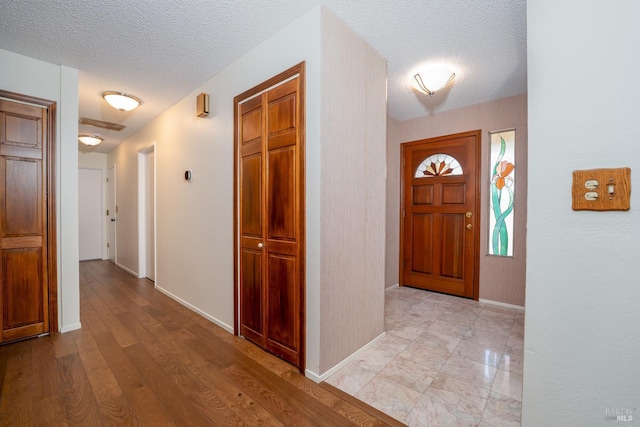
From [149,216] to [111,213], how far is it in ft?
7.69

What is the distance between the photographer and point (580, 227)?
3.07 feet

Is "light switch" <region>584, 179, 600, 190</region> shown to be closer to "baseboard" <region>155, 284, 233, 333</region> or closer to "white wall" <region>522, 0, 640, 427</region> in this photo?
"white wall" <region>522, 0, 640, 427</region>

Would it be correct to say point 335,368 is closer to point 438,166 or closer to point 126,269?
point 438,166

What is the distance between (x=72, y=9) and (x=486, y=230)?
4533 mm

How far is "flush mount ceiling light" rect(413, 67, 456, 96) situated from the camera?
2566mm

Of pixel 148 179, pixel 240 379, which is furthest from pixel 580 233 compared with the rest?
pixel 148 179

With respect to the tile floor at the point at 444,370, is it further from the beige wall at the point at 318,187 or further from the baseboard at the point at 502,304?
the beige wall at the point at 318,187

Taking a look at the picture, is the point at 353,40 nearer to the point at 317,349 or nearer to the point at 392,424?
the point at 317,349

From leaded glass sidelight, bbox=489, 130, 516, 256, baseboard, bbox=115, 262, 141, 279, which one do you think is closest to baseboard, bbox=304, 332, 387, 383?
leaded glass sidelight, bbox=489, 130, 516, 256

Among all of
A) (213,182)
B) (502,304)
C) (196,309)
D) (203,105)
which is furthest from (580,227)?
(196,309)

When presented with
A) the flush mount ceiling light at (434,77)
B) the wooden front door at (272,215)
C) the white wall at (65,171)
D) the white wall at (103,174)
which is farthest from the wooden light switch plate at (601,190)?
the white wall at (103,174)

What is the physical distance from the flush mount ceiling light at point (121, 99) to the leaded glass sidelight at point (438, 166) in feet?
12.6

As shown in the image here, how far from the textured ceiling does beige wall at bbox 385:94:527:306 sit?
1.21ft

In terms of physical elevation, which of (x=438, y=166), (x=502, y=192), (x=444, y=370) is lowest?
(x=444, y=370)
